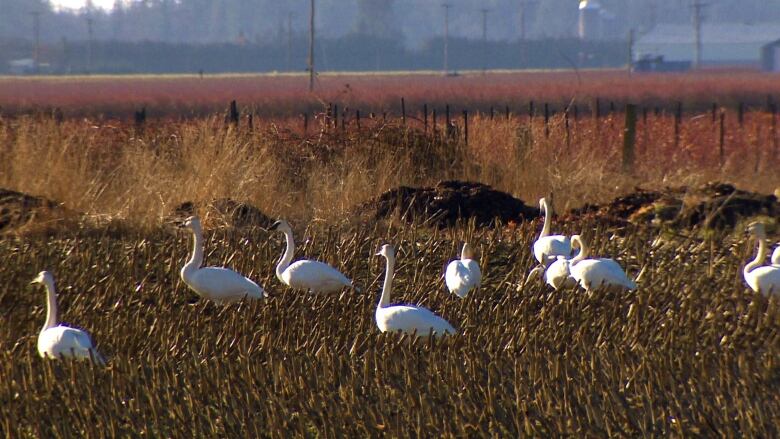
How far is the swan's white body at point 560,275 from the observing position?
9.01m

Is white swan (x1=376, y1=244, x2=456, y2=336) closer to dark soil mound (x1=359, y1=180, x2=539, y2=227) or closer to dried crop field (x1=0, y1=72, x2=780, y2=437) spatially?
dried crop field (x1=0, y1=72, x2=780, y2=437)

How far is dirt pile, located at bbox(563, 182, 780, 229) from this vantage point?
1241 cm

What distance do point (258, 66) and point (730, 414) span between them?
9805 centimetres

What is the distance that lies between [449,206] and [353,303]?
4.40 meters

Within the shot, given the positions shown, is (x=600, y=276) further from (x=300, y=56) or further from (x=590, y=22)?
(x=590, y=22)

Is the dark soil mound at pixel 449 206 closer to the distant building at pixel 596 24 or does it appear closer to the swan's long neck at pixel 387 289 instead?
the swan's long neck at pixel 387 289

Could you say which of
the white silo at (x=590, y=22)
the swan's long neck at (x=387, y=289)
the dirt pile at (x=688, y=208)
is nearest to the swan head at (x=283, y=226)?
the swan's long neck at (x=387, y=289)

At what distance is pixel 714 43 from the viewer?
112m

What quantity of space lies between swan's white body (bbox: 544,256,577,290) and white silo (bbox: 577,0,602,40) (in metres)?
137

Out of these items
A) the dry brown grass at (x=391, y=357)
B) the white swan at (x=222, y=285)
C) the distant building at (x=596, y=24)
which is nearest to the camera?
the dry brown grass at (x=391, y=357)

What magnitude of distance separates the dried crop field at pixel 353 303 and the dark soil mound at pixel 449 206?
0.61 feet

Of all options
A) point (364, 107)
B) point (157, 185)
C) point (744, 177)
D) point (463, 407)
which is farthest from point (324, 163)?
point (364, 107)

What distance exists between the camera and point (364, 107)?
1532 inches

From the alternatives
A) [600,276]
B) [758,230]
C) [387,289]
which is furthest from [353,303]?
[758,230]
